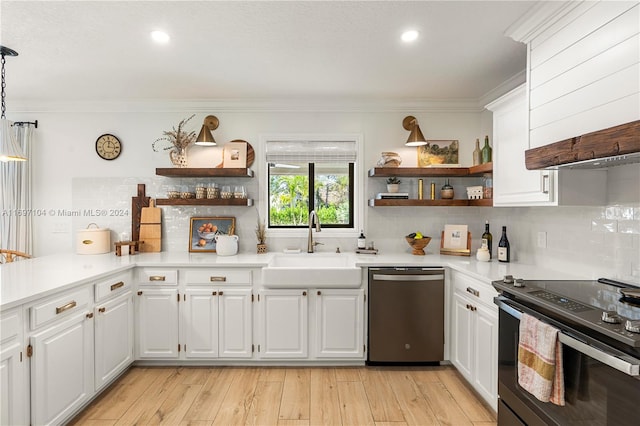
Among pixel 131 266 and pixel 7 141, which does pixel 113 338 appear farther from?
pixel 7 141

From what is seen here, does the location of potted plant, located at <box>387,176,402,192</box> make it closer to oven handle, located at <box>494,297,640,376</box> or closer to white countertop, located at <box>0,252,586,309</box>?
white countertop, located at <box>0,252,586,309</box>

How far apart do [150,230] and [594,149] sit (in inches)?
143

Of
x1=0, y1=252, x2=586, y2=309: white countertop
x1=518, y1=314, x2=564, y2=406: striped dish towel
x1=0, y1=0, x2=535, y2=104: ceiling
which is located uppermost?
x1=0, y1=0, x2=535, y2=104: ceiling

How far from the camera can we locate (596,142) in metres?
1.49

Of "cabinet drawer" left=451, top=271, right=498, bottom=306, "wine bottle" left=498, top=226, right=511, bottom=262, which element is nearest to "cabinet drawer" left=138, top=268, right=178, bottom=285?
"cabinet drawer" left=451, top=271, right=498, bottom=306

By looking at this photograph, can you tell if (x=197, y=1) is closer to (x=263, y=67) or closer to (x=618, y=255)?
(x=263, y=67)

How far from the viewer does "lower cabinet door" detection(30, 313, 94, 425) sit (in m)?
A: 1.91

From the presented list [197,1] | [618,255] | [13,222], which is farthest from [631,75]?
→ [13,222]

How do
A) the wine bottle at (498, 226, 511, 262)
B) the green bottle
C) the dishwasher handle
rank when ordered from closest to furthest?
the wine bottle at (498, 226, 511, 262) → the dishwasher handle → the green bottle

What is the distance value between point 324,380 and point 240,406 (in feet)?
2.29

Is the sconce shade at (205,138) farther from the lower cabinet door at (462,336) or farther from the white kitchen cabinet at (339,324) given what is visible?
the lower cabinet door at (462,336)

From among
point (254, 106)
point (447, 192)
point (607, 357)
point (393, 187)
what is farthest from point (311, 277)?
point (607, 357)

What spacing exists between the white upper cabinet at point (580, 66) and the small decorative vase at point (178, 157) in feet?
9.69

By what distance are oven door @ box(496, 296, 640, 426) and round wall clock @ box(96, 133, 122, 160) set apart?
3787 mm
